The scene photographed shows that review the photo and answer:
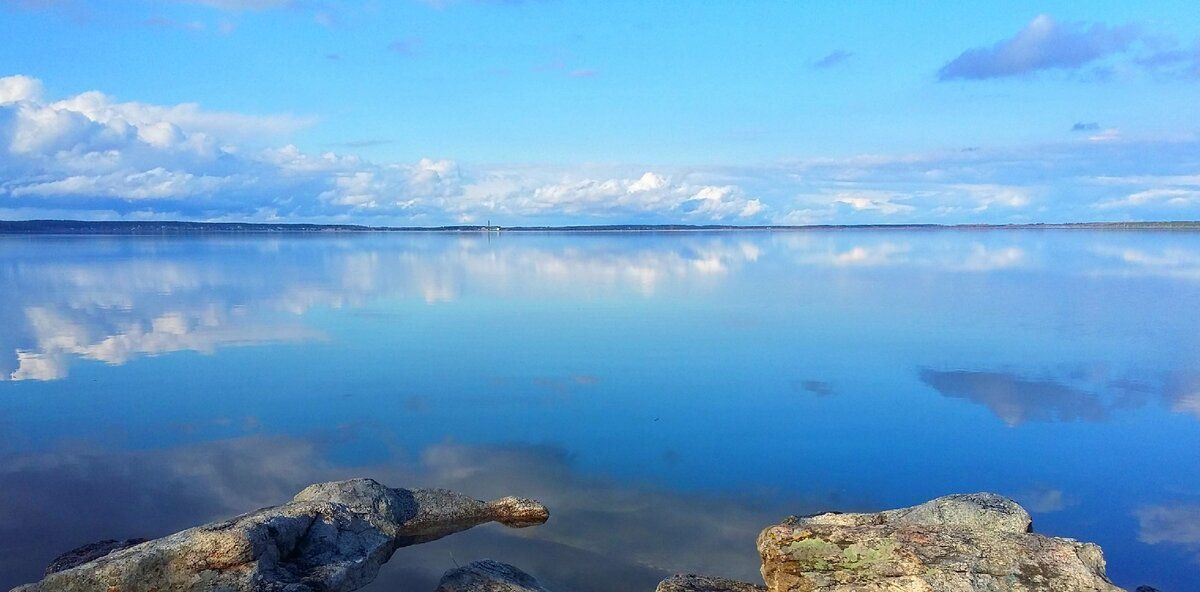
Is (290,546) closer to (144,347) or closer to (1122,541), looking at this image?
(1122,541)

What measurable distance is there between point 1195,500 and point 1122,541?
7.38 feet

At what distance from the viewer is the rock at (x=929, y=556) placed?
21.6 ft

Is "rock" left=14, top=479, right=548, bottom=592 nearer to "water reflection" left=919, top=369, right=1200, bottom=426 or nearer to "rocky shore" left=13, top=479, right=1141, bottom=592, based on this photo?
"rocky shore" left=13, top=479, right=1141, bottom=592

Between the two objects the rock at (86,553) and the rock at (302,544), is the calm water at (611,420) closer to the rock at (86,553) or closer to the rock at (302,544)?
the rock at (86,553)

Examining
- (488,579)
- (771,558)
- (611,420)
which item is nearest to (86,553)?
(488,579)

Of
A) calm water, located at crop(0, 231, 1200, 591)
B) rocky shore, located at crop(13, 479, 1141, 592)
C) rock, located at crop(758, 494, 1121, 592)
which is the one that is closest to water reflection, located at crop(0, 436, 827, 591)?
calm water, located at crop(0, 231, 1200, 591)

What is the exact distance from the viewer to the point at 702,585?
7.70 metres

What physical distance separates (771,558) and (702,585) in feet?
2.36

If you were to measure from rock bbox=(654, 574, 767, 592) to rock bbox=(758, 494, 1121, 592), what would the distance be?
30 cm

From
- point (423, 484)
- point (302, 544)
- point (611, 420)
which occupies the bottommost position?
point (423, 484)

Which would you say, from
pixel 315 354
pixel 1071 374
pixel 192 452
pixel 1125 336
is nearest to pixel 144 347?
pixel 315 354

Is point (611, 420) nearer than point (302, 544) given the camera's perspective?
No

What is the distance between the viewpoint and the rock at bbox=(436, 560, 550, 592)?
7.76 m

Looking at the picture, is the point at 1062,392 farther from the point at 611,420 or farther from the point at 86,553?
the point at 86,553
